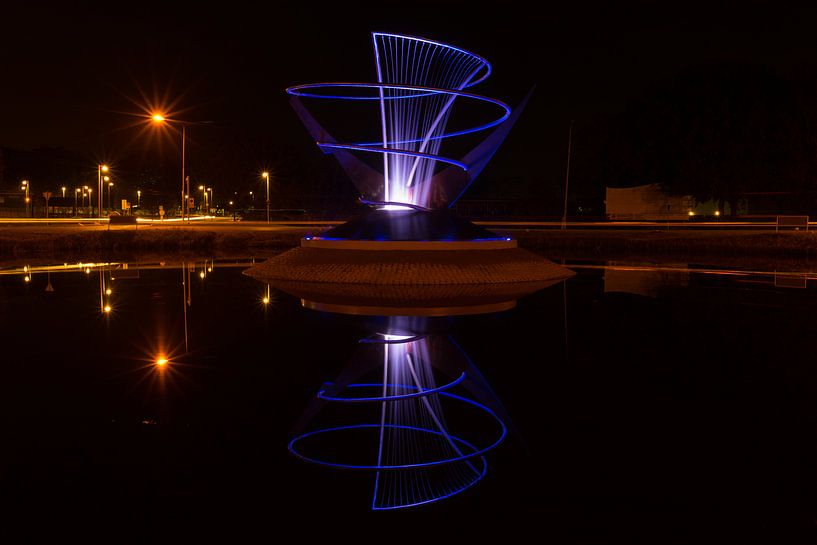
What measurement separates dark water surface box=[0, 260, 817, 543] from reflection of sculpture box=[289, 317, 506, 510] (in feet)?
0.21

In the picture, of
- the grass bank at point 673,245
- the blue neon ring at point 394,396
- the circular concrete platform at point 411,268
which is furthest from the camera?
the grass bank at point 673,245

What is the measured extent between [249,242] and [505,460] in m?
39.6

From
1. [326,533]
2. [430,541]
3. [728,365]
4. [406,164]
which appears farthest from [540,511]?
[406,164]

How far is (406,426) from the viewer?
336 inches

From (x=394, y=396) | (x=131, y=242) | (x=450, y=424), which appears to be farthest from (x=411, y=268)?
(x=131, y=242)

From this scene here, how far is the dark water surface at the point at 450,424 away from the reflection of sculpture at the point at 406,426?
0.06 metres

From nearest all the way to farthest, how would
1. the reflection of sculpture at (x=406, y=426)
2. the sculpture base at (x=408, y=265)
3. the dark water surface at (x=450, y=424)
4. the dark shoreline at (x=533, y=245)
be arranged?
the dark water surface at (x=450, y=424) → the reflection of sculpture at (x=406, y=426) → the sculpture base at (x=408, y=265) → the dark shoreline at (x=533, y=245)

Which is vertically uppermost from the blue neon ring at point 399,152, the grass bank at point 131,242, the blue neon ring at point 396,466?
the blue neon ring at point 399,152

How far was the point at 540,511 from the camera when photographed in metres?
6.12

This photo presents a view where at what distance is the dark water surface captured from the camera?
6113 millimetres

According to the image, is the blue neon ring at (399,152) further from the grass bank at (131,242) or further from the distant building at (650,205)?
the distant building at (650,205)

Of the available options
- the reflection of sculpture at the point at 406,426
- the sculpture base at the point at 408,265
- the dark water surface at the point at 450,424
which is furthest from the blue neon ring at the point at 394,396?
the sculpture base at the point at 408,265

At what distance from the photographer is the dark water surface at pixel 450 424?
20.1 ft

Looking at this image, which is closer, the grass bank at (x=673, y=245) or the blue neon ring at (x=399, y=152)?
the blue neon ring at (x=399, y=152)
